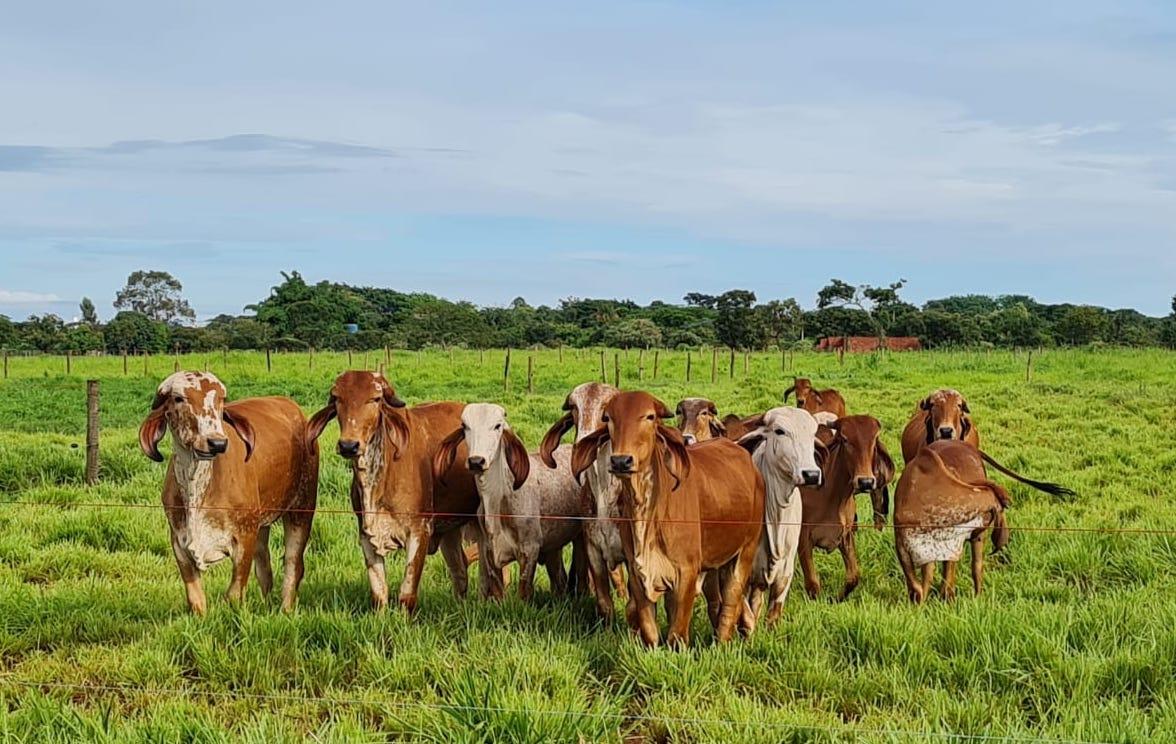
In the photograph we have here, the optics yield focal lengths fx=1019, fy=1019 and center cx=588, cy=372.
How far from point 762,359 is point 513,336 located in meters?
32.1

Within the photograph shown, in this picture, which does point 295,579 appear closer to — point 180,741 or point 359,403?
point 359,403

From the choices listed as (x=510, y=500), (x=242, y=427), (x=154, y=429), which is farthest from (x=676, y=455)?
(x=154, y=429)

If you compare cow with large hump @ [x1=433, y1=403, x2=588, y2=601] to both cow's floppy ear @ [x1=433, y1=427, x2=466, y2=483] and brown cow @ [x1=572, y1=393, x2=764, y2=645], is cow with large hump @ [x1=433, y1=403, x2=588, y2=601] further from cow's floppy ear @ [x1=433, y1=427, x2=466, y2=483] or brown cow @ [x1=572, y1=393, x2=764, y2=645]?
brown cow @ [x1=572, y1=393, x2=764, y2=645]

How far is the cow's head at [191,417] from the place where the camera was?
6.12 m

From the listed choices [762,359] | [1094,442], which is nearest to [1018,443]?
[1094,442]

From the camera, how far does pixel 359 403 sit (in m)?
6.36

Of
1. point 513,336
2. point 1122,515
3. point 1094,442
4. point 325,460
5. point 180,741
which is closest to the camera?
point 180,741

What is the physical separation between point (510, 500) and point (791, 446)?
6.15ft

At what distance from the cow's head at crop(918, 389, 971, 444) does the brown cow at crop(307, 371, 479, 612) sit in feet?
15.0

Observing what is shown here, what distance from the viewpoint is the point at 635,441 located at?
17.6 feet

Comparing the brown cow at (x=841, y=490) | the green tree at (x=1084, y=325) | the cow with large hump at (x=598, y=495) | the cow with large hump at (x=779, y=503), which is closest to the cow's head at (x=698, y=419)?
the brown cow at (x=841, y=490)

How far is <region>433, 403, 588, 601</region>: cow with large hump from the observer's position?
6.60 meters

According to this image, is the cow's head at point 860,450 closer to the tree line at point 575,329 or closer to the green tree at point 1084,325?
the tree line at point 575,329

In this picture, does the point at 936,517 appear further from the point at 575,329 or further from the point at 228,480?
the point at 575,329
